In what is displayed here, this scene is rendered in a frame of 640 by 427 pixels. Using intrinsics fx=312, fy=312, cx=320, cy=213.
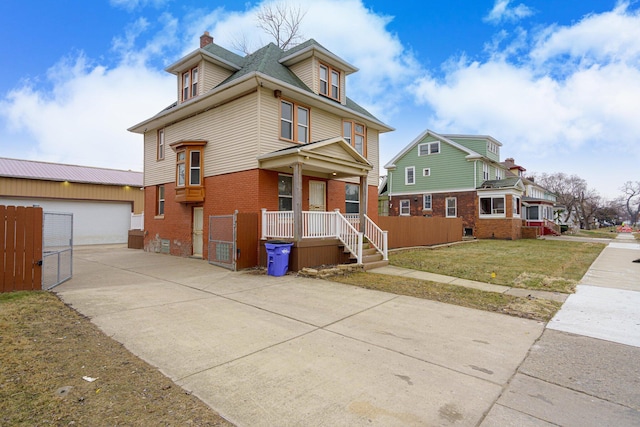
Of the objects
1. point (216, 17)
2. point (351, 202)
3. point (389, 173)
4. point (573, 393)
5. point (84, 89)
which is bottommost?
point (573, 393)

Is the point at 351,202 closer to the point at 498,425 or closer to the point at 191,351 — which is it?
the point at 191,351

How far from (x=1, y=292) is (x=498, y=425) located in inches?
358

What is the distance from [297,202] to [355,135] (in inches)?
270

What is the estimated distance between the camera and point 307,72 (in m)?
13.8

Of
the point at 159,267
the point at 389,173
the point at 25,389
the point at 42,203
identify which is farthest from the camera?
the point at 389,173

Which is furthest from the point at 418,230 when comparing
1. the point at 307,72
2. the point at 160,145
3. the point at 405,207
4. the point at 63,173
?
the point at 63,173

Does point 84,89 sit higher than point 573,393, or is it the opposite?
point 84,89

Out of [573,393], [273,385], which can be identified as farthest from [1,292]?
[573,393]

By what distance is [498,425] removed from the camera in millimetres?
2625

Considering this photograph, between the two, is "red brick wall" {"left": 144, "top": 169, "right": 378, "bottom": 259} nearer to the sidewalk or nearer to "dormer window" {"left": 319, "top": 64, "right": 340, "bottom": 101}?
"dormer window" {"left": 319, "top": 64, "right": 340, "bottom": 101}

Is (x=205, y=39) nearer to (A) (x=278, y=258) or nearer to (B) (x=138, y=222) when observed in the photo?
(B) (x=138, y=222)

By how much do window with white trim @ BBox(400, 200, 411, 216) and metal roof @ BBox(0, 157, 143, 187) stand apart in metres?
22.7

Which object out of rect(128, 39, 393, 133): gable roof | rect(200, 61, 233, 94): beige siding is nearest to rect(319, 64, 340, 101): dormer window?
rect(128, 39, 393, 133): gable roof

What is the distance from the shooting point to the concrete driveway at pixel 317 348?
2.86 m
